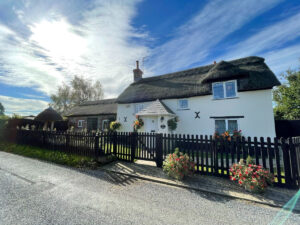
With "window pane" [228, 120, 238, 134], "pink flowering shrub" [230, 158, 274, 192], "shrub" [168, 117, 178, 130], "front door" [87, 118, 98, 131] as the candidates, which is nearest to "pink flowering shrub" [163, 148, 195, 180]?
"pink flowering shrub" [230, 158, 274, 192]

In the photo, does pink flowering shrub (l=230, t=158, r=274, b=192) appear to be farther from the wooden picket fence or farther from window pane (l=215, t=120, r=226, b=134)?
window pane (l=215, t=120, r=226, b=134)

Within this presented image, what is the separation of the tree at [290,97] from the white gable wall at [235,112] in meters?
11.4

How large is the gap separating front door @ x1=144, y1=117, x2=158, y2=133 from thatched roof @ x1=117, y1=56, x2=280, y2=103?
2.58m

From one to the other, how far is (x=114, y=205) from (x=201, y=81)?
37.7 feet

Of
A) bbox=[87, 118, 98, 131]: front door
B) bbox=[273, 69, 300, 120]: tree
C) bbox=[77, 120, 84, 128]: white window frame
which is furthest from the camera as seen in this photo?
bbox=[77, 120, 84, 128]: white window frame

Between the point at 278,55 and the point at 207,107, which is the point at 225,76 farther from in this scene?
the point at 278,55

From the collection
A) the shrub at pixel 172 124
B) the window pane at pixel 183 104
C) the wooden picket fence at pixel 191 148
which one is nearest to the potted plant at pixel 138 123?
the shrub at pixel 172 124

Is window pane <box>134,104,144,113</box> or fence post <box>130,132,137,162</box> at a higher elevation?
window pane <box>134,104,144,113</box>

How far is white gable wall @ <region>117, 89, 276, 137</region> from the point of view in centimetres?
946

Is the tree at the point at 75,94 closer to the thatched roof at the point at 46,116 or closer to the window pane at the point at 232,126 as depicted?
the thatched roof at the point at 46,116

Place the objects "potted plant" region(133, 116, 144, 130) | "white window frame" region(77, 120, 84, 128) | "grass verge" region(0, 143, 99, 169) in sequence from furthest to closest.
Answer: "white window frame" region(77, 120, 84, 128)
"potted plant" region(133, 116, 144, 130)
"grass verge" region(0, 143, 99, 169)

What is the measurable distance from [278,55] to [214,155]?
11.5 meters

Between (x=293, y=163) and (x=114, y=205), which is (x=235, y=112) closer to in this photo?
(x=293, y=163)

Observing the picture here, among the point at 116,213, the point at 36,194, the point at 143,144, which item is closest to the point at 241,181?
the point at 116,213
